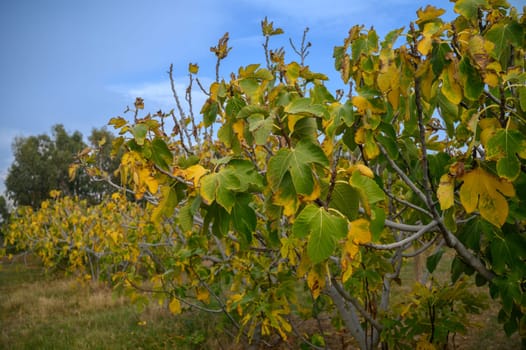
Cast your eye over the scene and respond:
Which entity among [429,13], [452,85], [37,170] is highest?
[37,170]

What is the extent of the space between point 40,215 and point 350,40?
42.1 feet

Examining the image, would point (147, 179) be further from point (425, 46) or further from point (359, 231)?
point (425, 46)

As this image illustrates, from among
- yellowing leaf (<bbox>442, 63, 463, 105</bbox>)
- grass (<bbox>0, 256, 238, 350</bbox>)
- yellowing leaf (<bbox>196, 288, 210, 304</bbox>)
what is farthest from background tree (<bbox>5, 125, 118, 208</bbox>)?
yellowing leaf (<bbox>442, 63, 463, 105</bbox>)

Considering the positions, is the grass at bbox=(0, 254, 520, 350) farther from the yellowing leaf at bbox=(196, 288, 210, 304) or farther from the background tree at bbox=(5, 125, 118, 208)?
the background tree at bbox=(5, 125, 118, 208)

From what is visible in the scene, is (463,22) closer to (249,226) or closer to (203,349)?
(249,226)

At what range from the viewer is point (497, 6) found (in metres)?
1.91

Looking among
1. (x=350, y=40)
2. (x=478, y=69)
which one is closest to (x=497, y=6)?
(x=350, y=40)

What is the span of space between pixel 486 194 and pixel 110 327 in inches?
253

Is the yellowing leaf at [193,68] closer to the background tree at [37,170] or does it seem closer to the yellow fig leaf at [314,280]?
the yellow fig leaf at [314,280]

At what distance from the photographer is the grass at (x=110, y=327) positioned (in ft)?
16.0

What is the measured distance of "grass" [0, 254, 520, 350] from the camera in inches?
193

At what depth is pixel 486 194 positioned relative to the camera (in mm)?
1188

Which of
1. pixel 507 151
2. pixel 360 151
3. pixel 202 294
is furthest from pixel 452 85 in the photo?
pixel 202 294

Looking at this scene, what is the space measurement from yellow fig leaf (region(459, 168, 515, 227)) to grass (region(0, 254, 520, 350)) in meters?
2.68
